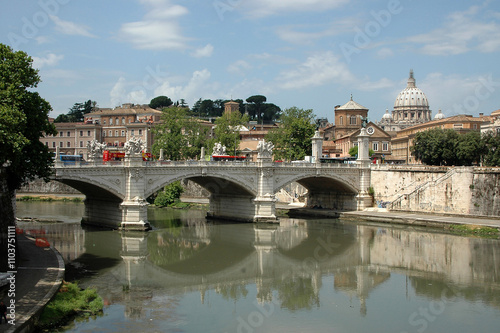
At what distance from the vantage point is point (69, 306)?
17422 mm

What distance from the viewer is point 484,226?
3475 centimetres

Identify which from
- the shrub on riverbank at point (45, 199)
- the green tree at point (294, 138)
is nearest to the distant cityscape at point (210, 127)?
the green tree at point (294, 138)

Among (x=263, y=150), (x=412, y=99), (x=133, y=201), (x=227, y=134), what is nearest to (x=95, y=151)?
(x=133, y=201)

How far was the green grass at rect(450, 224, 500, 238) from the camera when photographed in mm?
33938

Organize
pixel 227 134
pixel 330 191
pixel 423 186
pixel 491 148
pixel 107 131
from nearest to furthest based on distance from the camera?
pixel 423 186
pixel 330 191
pixel 491 148
pixel 227 134
pixel 107 131

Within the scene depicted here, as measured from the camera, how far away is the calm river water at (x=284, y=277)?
1850cm

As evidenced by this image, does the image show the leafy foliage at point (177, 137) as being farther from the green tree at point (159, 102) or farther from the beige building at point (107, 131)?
the green tree at point (159, 102)

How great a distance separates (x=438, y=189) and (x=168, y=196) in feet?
79.6

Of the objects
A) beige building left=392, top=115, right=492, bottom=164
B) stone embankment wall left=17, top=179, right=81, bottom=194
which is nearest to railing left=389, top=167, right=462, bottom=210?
beige building left=392, top=115, right=492, bottom=164

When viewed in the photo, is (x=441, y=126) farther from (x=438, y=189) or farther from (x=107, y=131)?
(x=107, y=131)

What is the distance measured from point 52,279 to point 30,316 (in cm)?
389

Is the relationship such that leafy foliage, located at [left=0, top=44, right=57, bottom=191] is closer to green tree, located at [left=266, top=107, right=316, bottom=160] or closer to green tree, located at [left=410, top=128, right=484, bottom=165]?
green tree, located at [left=266, top=107, right=316, bottom=160]

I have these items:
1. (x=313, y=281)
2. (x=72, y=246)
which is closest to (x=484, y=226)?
(x=313, y=281)

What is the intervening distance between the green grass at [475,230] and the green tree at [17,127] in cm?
2511
